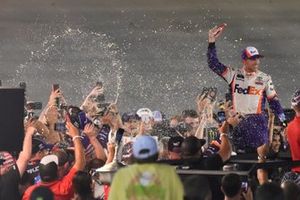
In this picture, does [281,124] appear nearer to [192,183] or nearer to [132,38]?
[192,183]

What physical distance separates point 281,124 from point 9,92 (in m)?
3.34

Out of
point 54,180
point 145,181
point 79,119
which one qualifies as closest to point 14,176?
point 54,180

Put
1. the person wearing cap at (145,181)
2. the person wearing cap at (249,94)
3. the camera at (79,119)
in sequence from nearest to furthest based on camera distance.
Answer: the person wearing cap at (145,181), the camera at (79,119), the person wearing cap at (249,94)

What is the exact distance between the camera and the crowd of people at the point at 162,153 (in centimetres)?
554

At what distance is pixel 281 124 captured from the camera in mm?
9516

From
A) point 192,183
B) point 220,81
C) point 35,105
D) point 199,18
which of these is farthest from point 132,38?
point 192,183

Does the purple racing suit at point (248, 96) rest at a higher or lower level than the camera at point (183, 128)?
higher

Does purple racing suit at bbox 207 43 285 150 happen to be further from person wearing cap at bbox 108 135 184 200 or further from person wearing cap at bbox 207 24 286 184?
person wearing cap at bbox 108 135 184 200

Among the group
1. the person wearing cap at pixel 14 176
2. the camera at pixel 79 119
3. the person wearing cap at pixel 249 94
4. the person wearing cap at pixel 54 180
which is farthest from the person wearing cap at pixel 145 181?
the person wearing cap at pixel 249 94

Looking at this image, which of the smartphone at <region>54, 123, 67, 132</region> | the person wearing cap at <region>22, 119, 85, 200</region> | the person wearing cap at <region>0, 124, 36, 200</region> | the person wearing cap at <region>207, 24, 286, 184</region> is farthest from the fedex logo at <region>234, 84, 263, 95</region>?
the person wearing cap at <region>22, 119, 85, 200</region>

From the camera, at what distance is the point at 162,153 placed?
9.62 metres

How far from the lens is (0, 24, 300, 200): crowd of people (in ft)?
18.2

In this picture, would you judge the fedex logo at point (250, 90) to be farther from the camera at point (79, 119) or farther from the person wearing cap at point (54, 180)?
the person wearing cap at point (54, 180)

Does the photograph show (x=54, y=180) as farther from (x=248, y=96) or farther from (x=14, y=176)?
(x=248, y=96)
